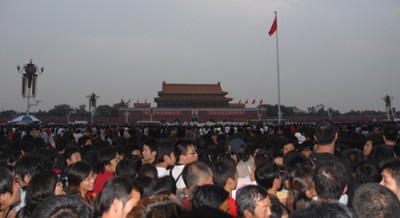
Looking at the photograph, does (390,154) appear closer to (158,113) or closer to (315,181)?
(315,181)

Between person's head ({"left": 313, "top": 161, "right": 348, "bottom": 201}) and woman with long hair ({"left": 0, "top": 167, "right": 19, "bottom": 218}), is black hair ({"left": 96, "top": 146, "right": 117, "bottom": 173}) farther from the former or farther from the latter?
person's head ({"left": 313, "top": 161, "right": 348, "bottom": 201})

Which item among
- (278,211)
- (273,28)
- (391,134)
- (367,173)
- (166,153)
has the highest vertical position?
(273,28)

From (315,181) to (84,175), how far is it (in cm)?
222

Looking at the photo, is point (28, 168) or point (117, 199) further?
point (28, 168)

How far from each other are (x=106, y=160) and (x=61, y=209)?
274 centimetres

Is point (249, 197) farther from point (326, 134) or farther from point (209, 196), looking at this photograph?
point (326, 134)

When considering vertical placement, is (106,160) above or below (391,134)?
below

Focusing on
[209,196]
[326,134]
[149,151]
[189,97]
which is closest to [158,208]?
[209,196]

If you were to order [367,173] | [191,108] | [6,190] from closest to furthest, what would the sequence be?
[6,190] < [367,173] < [191,108]

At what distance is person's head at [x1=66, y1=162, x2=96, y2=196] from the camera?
3520 mm

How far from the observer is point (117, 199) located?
97.8 inches

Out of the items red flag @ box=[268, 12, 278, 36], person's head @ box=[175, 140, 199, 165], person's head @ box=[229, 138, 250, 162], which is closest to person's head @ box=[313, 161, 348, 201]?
person's head @ box=[175, 140, 199, 165]

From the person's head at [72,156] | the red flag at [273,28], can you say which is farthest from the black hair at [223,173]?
the red flag at [273,28]

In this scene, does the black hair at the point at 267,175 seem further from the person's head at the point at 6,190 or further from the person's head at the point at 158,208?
the person's head at the point at 6,190
